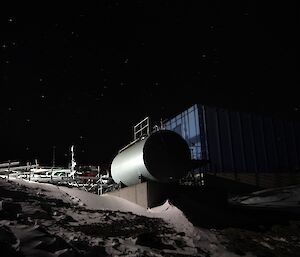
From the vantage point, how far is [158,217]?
13.8m

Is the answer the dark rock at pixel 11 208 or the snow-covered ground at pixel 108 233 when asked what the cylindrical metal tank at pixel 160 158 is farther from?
the dark rock at pixel 11 208

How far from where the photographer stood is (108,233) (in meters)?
10.5

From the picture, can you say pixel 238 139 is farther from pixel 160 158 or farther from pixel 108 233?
pixel 108 233

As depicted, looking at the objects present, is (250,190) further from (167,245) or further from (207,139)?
(167,245)

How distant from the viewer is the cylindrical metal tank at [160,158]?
1591cm

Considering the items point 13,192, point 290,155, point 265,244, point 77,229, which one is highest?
point 290,155

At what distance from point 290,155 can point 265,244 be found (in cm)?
2062

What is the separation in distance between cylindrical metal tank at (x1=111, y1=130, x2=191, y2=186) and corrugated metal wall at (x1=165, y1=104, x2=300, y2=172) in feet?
30.3

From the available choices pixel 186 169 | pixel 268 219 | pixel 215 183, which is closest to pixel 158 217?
pixel 186 169

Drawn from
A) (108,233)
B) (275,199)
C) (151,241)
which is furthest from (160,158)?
(275,199)

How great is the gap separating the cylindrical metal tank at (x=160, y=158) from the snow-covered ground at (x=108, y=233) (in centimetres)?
168

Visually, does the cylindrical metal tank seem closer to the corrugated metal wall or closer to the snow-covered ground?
the snow-covered ground

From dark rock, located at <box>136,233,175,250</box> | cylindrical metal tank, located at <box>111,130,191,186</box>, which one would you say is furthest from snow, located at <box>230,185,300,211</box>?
dark rock, located at <box>136,233,175,250</box>

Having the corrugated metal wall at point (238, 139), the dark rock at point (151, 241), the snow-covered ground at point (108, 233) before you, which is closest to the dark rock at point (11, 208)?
the snow-covered ground at point (108, 233)
